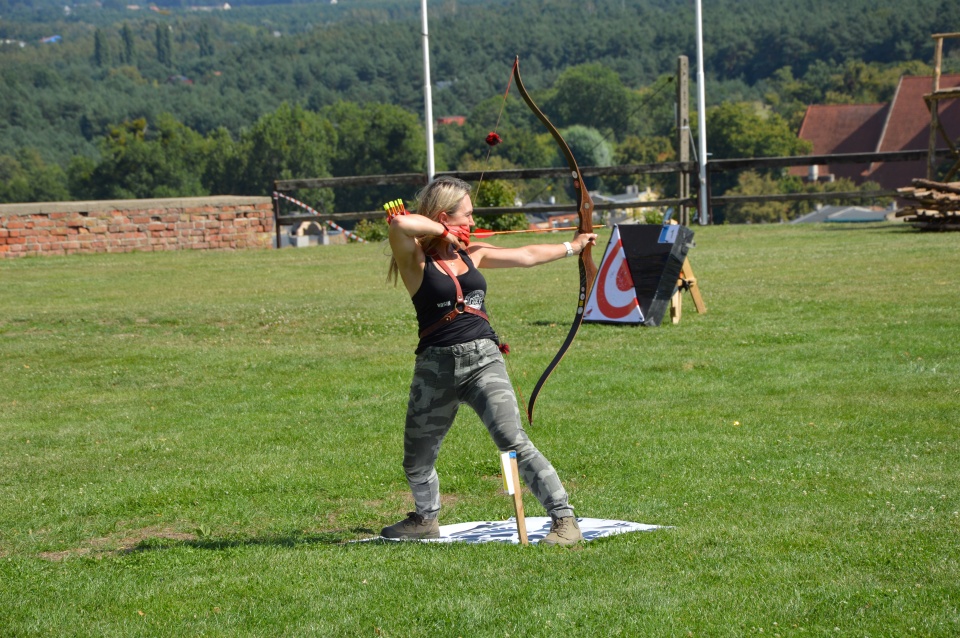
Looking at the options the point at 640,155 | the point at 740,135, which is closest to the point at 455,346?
the point at 740,135

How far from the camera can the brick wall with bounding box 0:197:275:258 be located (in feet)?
83.3

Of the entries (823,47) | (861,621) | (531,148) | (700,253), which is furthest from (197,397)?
(823,47)

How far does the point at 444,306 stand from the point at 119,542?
2.58 metres

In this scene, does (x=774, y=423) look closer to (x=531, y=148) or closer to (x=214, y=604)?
(x=214, y=604)

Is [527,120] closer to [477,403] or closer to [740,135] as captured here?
[740,135]

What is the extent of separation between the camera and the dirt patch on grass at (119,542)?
6966mm

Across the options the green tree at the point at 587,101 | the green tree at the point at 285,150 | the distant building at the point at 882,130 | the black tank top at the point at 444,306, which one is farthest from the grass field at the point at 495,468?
the green tree at the point at 587,101

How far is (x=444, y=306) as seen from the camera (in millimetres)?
6445

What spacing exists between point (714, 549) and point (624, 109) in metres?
141

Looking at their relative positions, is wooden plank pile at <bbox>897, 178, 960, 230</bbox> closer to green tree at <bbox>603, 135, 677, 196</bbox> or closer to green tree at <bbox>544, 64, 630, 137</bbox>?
green tree at <bbox>603, 135, 677, 196</bbox>

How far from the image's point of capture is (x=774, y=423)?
9.61 meters

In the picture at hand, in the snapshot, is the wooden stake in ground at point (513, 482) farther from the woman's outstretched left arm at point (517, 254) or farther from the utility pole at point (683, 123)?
the utility pole at point (683, 123)

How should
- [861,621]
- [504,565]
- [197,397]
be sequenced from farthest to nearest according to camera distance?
1. [197,397]
2. [504,565]
3. [861,621]

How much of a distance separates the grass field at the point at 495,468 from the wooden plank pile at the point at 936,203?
4.34 metres
